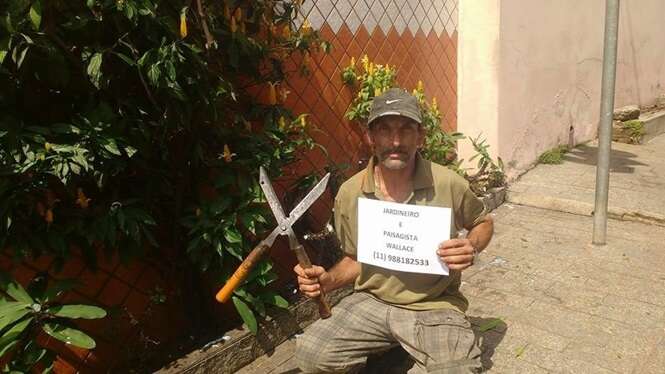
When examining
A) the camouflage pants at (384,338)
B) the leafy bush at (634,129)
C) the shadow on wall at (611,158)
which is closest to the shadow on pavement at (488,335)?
the camouflage pants at (384,338)

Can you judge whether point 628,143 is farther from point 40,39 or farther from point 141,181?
point 40,39

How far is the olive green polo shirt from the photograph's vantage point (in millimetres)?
2504

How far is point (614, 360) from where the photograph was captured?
2877 millimetres

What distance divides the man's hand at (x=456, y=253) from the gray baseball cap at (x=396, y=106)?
1.77 ft

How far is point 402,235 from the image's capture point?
2396mm

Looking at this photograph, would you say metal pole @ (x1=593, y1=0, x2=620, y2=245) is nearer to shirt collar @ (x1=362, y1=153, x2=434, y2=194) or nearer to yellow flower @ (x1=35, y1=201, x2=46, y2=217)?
shirt collar @ (x1=362, y1=153, x2=434, y2=194)

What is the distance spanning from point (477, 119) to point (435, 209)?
11.5ft

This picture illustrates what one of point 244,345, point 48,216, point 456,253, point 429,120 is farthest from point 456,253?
point 429,120

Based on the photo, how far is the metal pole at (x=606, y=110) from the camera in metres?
3.77

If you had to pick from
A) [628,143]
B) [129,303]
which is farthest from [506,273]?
[628,143]

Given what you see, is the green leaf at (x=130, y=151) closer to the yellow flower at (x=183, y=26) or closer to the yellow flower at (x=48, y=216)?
the yellow flower at (x=48, y=216)

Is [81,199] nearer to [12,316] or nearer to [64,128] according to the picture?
[64,128]

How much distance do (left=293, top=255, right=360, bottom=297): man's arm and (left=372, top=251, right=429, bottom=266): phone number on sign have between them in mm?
233

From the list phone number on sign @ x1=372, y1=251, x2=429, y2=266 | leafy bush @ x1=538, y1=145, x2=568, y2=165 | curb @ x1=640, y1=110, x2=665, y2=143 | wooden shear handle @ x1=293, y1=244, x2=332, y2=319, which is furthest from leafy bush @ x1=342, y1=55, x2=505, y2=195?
curb @ x1=640, y1=110, x2=665, y2=143
